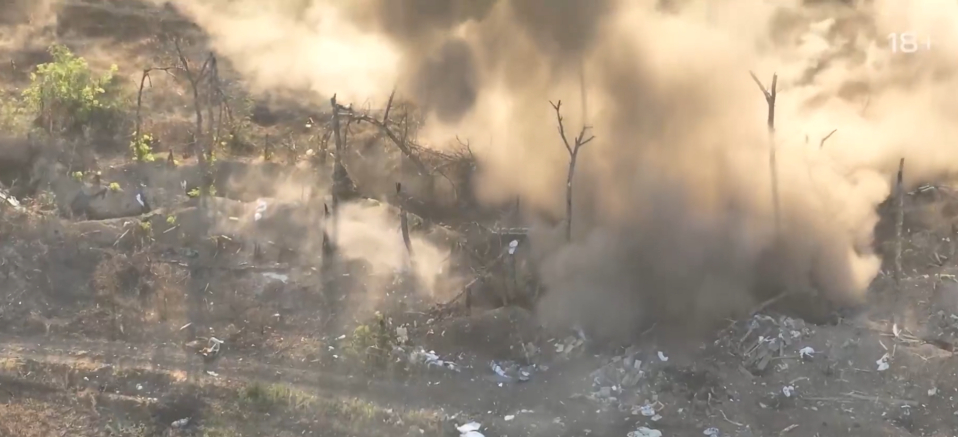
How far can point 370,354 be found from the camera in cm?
1273

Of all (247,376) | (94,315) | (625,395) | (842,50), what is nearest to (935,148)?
(842,50)

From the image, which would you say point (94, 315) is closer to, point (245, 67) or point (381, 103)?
point (381, 103)

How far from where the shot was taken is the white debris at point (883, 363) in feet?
39.7

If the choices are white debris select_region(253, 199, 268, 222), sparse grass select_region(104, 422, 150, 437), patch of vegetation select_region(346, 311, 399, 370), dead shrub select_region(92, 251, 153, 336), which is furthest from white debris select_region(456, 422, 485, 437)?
white debris select_region(253, 199, 268, 222)

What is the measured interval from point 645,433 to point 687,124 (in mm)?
5783

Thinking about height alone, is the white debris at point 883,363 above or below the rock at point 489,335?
below

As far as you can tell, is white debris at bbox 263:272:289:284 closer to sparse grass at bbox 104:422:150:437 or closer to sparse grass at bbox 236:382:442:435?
sparse grass at bbox 236:382:442:435

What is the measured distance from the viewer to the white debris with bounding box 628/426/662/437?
11109mm

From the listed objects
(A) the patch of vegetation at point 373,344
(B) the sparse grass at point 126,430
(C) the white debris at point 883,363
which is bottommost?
(B) the sparse grass at point 126,430

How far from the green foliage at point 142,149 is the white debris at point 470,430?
10.5 metres

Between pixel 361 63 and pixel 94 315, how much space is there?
8947 mm

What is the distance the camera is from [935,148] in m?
16.2

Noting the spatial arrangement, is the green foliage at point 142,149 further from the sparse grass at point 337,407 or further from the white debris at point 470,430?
the white debris at point 470,430

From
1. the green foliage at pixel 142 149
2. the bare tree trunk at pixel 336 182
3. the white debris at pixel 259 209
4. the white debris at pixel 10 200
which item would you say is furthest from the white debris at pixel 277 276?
the white debris at pixel 10 200
